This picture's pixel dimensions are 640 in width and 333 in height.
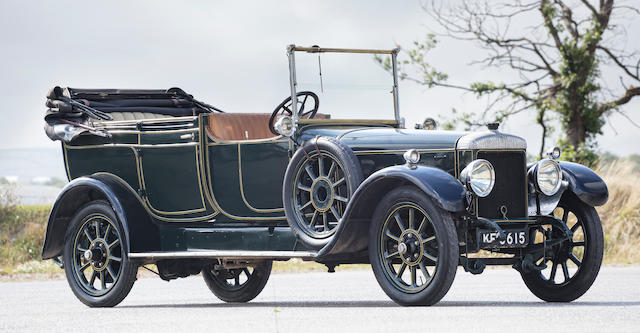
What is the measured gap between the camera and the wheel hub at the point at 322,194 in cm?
777

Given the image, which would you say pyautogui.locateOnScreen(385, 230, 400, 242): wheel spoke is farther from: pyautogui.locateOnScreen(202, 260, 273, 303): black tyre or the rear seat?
the rear seat

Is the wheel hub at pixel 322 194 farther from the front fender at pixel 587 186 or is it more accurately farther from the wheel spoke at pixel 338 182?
the front fender at pixel 587 186

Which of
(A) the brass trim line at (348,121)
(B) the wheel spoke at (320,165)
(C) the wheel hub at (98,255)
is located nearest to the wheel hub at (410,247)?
(B) the wheel spoke at (320,165)

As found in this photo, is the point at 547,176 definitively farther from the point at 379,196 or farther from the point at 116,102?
the point at 116,102

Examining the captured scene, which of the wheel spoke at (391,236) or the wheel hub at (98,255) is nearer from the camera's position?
the wheel spoke at (391,236)

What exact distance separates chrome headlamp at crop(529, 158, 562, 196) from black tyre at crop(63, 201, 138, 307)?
3.52 m

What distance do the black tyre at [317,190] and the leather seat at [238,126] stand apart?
1.10 meters

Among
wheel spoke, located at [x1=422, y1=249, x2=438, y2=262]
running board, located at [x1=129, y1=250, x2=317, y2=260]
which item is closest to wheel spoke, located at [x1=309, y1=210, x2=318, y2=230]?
running board, located at [x1=129, y1=250, x2=317, y2=260]

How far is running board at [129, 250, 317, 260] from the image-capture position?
7.77 m

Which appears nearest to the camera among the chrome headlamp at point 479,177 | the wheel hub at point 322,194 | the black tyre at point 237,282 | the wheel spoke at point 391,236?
the wheel spoke at point 391,236

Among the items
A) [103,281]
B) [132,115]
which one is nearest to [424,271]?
[103,281]

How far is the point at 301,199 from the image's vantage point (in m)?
7.94

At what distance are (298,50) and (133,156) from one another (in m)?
1.84
